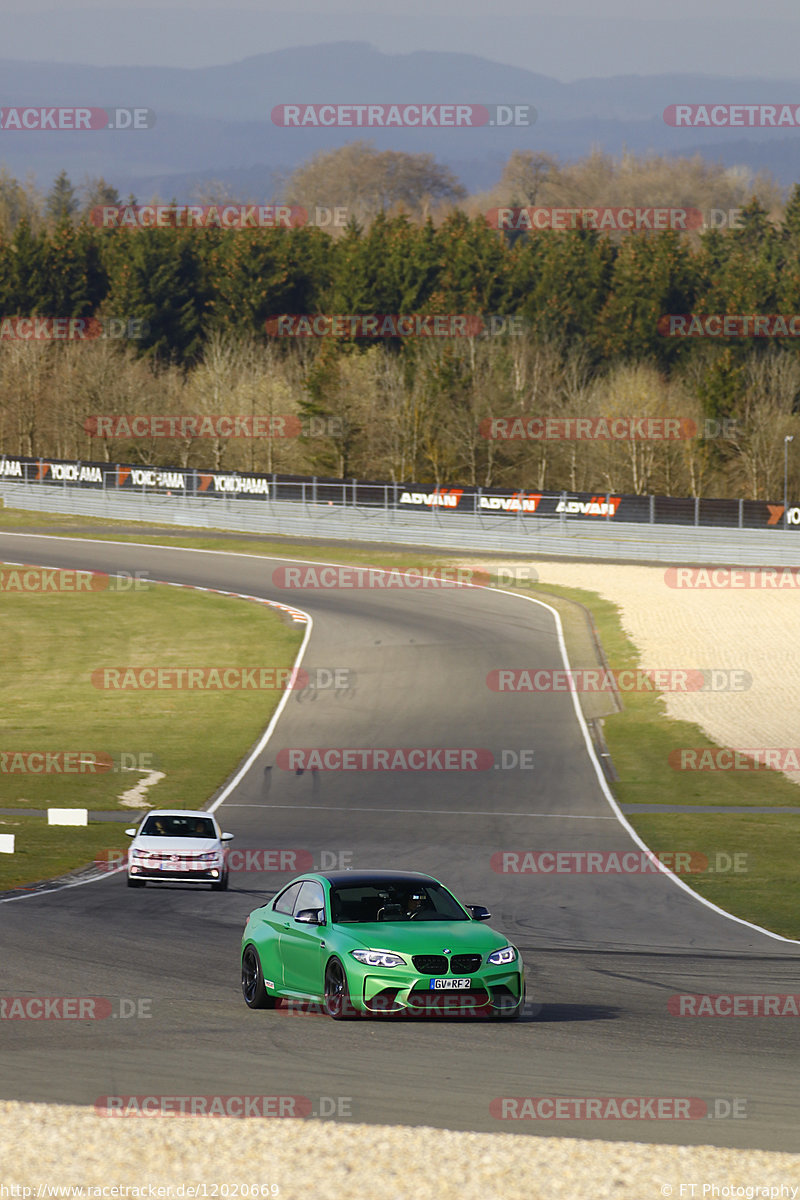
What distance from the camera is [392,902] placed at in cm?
1183

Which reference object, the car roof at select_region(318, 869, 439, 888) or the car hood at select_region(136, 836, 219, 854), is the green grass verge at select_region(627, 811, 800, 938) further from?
the car hood at select_region(136, 836, 219, 854)

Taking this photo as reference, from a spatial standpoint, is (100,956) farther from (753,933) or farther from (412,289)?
(412,289)

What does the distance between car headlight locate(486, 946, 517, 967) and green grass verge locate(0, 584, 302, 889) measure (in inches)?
421

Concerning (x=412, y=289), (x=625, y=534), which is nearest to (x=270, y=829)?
(x=625, y=534)

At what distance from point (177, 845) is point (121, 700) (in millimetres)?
20543

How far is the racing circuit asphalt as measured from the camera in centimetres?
914
